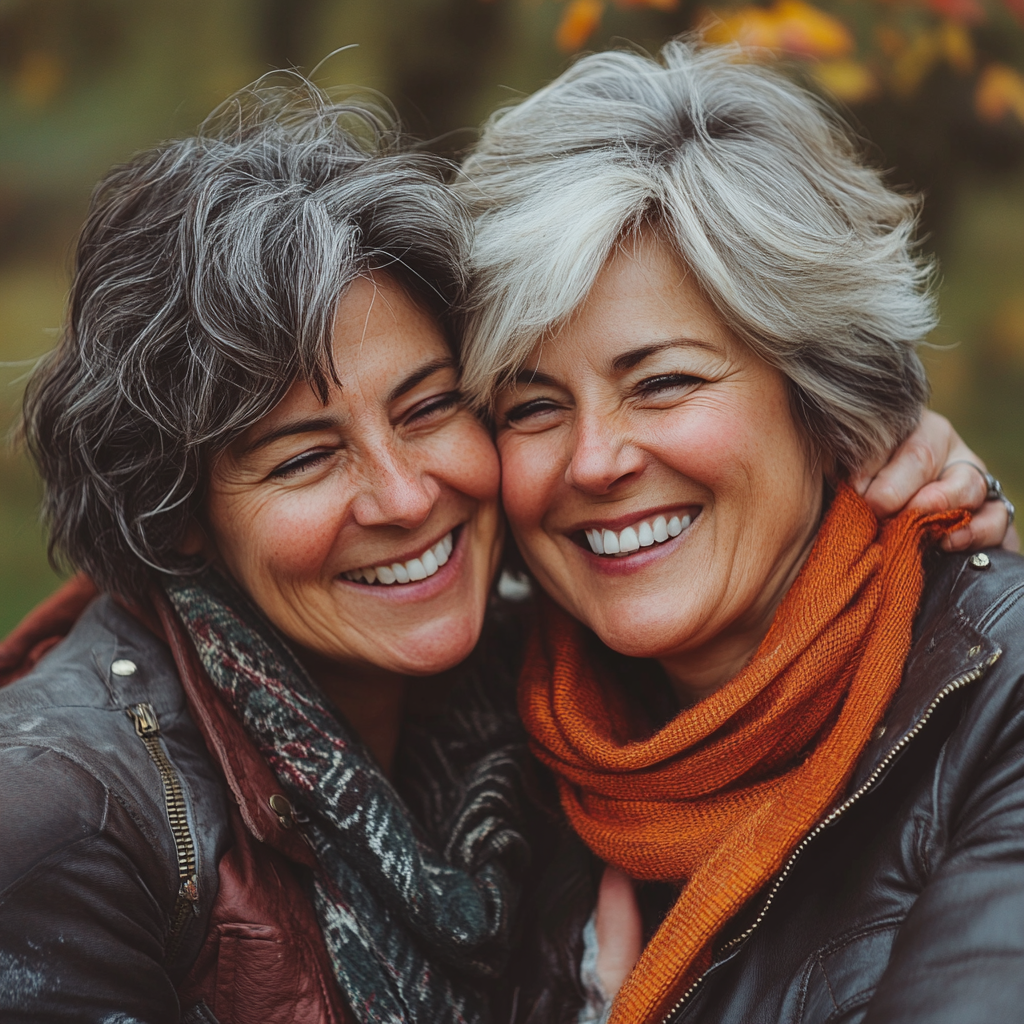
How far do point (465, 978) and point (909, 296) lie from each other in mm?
1735

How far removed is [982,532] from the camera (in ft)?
7.00

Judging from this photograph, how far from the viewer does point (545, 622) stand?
254cm

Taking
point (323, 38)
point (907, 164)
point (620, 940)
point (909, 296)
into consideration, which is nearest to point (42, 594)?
point (323, 38)

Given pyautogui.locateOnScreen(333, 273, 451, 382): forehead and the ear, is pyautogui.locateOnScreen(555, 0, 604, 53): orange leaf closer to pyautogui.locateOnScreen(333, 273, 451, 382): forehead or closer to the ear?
pyautogui.locateOnScreen(333, 273, 451, 382): forehead

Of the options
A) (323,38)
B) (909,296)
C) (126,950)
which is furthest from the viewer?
(323,38)

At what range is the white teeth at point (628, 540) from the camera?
2188 mm

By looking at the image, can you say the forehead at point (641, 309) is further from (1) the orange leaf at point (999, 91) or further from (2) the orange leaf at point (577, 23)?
(1) the orange leaf at point (999, 91)

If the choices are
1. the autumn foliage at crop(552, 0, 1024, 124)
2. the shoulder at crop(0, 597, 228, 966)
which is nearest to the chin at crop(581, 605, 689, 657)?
the shoulder at crop(0, 597, 228, 966)

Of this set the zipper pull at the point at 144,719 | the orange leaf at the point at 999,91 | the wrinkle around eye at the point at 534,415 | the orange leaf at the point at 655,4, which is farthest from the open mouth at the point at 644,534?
the orange leaf at the point at 999,91

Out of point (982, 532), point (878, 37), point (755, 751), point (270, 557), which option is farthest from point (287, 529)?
point (878, 37)

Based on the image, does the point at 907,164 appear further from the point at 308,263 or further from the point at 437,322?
the point at 308,263

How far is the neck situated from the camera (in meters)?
2.49

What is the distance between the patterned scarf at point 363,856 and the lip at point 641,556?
64 cm

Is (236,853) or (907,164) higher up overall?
(907,164)
